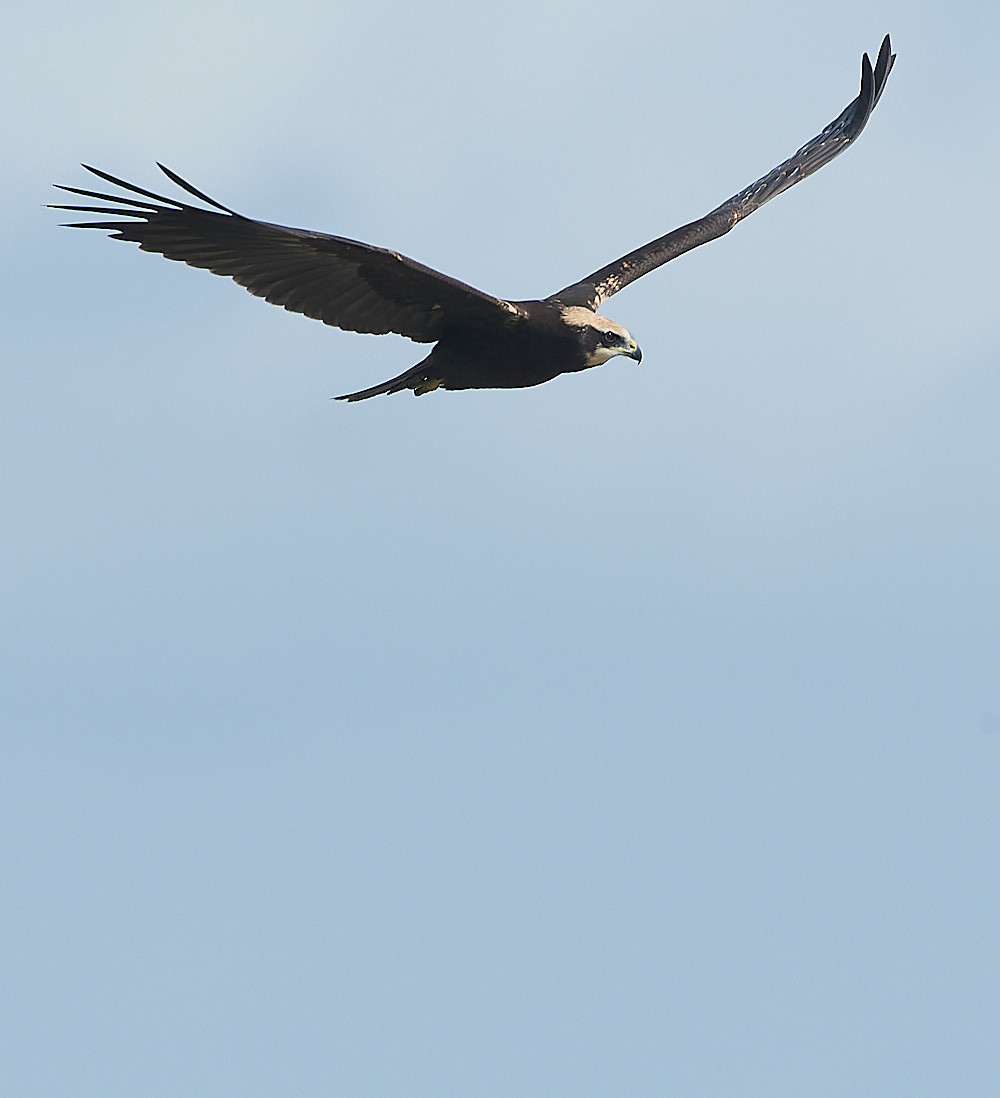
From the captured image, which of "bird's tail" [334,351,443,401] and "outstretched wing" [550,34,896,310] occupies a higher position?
"outstretched wing" [550,34,896,310]

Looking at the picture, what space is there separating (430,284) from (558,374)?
1.41 meters

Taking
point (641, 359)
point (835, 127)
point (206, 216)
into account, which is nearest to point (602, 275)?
point (641, 359)

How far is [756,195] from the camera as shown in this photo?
15.4 metres

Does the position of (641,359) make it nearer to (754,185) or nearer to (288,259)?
(288,259)

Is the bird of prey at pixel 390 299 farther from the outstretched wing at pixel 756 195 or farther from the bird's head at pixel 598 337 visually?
the outstretched wing at pixel 756 195

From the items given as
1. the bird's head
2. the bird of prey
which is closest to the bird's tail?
the bird of prey

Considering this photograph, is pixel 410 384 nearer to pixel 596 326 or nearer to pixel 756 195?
pixel 596 326

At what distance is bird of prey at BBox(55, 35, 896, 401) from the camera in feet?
34.8

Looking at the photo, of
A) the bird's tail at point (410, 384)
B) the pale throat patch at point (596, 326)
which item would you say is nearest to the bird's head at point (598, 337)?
the pale throat patch at point (596, 326)

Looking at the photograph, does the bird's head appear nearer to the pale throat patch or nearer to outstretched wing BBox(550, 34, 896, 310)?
the pale throat patch

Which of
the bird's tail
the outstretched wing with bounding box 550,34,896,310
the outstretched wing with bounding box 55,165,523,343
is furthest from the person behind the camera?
the outstretched wing with bounding box 550,34,896,310

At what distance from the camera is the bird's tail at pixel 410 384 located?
39.7ft

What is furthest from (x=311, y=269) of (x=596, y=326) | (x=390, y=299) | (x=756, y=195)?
(x=756, y=195)

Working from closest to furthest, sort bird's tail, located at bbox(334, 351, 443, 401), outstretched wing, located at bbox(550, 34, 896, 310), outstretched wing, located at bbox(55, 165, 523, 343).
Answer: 1. outstretched wing, located at bbox(55, 165, 523, 343)
2. bird's tail, located at bbox(334, 351, 443, 401)
3. outstretched wing, located at bbox(550, 34, 896, 310)
